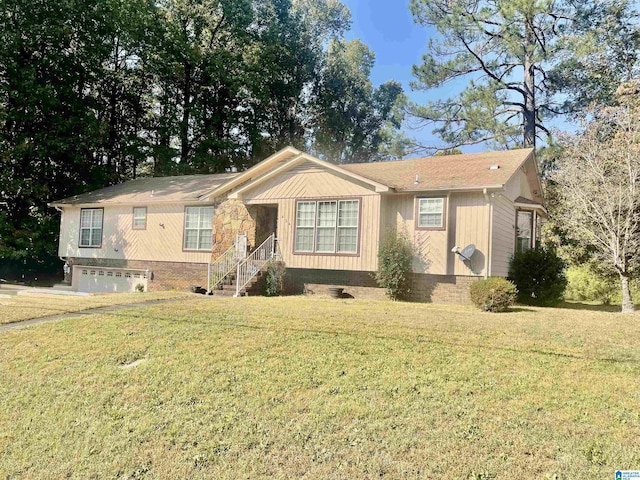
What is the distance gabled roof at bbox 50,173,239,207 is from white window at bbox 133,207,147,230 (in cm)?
37

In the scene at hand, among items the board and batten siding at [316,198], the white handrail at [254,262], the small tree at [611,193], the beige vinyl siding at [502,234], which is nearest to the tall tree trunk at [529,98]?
the small tree at [611,193]

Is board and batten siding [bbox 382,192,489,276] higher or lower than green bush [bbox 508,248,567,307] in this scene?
higher

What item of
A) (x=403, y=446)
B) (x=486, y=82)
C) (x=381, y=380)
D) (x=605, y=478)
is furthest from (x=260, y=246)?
(x=486, y=82)

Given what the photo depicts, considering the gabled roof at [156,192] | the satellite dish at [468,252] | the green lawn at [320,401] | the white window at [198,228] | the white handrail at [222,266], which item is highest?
the gabled roof at [156,192]

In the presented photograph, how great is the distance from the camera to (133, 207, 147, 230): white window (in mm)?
20234

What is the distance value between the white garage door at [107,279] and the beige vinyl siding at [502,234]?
47.3 feet

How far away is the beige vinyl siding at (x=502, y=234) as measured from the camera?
13.4 metres

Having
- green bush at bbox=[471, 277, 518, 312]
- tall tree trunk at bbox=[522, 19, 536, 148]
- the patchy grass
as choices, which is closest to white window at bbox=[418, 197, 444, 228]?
green bush at bbox=[471, 277, 518, 312]

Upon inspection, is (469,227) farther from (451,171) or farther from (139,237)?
(139,237)

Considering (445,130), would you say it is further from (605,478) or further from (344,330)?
(605,478)

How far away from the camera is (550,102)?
→ 25.1 metres

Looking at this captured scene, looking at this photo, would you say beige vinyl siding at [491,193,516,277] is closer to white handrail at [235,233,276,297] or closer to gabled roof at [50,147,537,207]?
gabled roof at [50,147,537,207]

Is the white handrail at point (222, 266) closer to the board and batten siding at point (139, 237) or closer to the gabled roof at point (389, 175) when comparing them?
the board and batten siding at point (139, 237)

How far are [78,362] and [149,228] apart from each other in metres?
13.7
